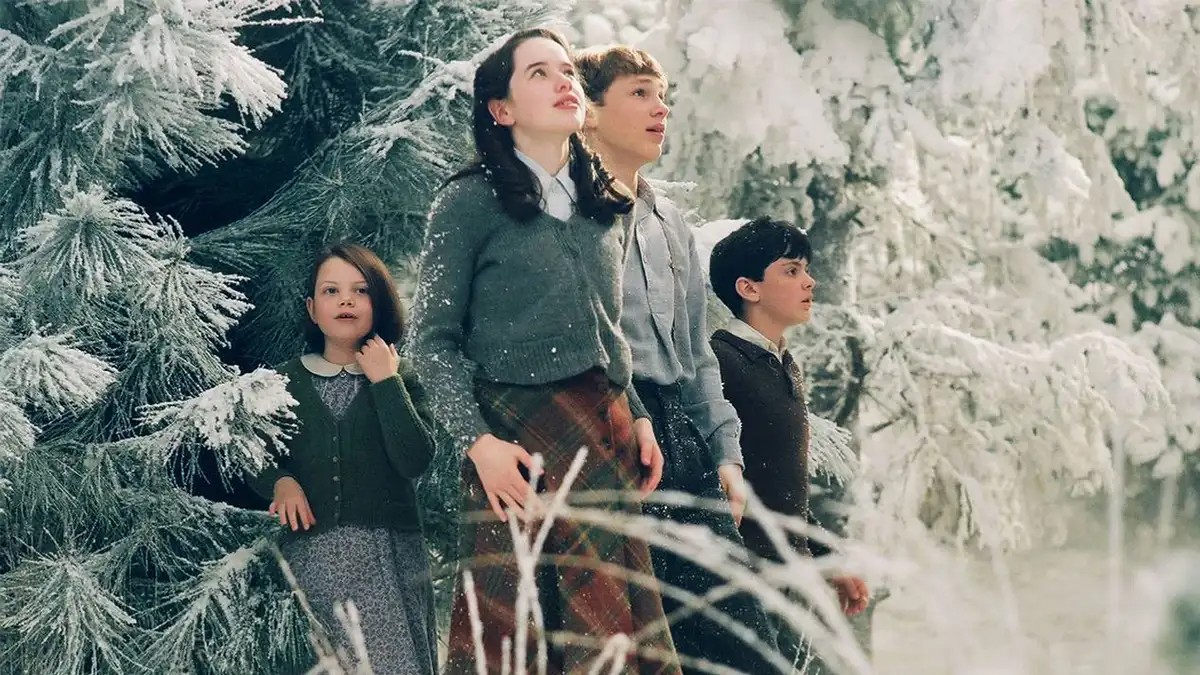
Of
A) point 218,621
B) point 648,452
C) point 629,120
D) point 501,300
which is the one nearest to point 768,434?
point 648,452

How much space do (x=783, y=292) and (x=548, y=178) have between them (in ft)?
3.25

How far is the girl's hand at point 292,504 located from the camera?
10.7 ft

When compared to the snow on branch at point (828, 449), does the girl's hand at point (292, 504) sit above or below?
above

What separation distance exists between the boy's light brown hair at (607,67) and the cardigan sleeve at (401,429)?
0.84m

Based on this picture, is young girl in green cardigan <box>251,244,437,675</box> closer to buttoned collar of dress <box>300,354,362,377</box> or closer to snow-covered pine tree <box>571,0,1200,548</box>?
buttoned collar of dress <box>300,354,362,377</box>

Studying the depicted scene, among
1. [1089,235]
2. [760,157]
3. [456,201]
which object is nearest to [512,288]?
[456,201]

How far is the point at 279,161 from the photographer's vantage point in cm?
417

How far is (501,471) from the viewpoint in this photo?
2697 millimetres

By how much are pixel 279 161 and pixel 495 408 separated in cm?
167

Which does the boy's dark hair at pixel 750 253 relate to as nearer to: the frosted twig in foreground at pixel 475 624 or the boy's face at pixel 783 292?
the boy's face at pixel 783 292

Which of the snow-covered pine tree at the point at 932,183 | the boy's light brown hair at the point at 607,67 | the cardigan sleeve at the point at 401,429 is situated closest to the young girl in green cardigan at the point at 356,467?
the cardigan sleeve at the point at 401,429

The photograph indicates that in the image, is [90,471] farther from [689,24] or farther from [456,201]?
[689,24]

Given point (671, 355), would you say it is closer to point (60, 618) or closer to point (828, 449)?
point (828, 449)

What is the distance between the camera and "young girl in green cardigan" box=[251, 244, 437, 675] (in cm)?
329
